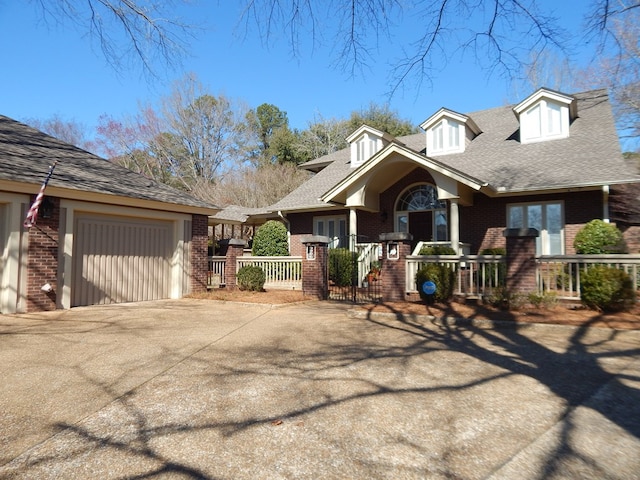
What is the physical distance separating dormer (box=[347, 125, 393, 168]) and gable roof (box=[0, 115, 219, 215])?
844cm

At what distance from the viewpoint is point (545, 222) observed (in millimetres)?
12812

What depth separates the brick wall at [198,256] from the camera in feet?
38.9

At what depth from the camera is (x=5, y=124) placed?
1152cm

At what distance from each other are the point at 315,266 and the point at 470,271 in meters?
3.92

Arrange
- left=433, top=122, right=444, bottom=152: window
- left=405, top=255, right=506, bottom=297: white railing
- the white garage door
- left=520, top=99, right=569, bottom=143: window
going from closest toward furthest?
left=405, top=255, right=506, bottom=297: white railing → the white garage door → left=520, top=99, right=569, bottom=143: window → left=433, top=122, right=444, bottom=152: window

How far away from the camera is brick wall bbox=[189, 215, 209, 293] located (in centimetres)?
1187

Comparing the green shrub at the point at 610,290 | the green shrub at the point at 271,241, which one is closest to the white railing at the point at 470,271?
the green shrub at the point at 610,290

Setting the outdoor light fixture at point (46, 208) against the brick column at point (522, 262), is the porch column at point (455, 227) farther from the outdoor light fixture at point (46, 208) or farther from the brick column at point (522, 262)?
the outdoor light fixture at point (46, 208)

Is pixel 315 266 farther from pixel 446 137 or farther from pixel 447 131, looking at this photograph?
pixel 447 131

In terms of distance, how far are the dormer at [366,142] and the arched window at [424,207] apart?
10.8 feet

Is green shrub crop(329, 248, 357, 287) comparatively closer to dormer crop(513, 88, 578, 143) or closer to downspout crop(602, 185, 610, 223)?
downspout crop(602, 185, 610, 223)

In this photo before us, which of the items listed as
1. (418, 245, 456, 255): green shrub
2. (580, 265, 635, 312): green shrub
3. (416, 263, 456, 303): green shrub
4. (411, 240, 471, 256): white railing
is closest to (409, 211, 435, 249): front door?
(411, 240, 471, 256): white railing

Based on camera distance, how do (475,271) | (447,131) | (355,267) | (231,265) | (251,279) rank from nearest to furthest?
(475,271), (251,279), (231,265), (355,267), (447,131)

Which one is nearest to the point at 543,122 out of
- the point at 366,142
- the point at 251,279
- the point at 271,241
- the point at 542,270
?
the point at 366,142
